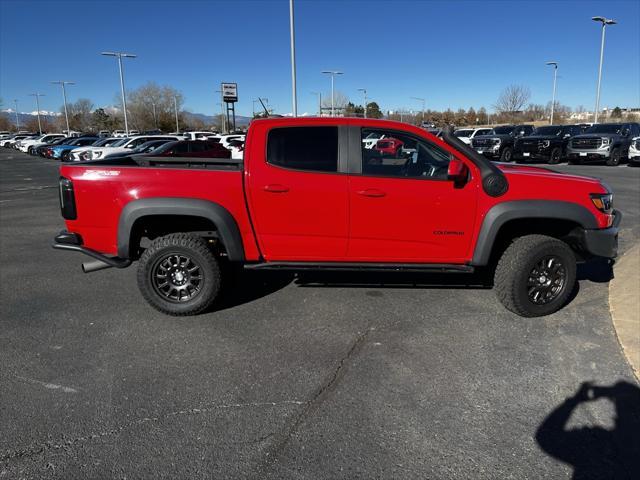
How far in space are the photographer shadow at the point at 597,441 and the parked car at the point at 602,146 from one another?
21.1 m

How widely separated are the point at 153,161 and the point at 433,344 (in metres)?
3.49

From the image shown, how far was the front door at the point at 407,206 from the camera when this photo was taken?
4445mm

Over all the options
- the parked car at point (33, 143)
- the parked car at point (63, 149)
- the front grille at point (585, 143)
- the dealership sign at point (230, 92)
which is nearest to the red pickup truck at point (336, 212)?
the front grille at point (585, 143)

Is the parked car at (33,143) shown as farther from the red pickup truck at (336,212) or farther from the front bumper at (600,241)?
the front bumper at (600,241)

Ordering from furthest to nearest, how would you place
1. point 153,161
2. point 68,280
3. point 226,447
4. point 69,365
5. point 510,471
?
point 68,280, point 153,161, point 69,365, point 226,447, point 510,471

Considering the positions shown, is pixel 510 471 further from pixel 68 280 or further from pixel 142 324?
pixel 68 280

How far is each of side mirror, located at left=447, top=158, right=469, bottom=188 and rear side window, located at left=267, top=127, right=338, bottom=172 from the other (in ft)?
3.41

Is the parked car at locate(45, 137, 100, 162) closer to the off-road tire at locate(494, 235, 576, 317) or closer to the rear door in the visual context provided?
the rear door

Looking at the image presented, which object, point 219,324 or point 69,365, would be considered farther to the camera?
point 219,324

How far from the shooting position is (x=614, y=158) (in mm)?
21438

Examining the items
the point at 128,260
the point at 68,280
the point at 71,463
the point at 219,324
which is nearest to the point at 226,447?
the point at 71,463

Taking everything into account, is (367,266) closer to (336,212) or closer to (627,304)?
(336,212)

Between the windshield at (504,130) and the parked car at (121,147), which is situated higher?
the windshield at (504,130)

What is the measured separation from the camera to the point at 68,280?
6012 millimetres
